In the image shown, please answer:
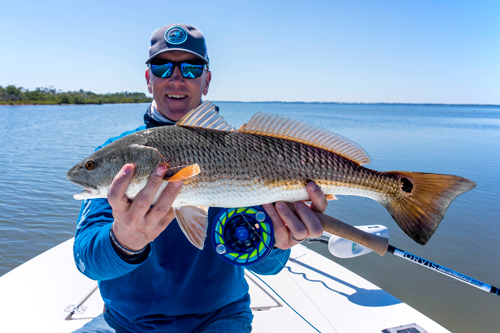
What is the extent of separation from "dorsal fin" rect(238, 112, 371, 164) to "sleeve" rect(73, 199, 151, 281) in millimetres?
1366

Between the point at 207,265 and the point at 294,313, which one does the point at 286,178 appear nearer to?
the point at 207,265

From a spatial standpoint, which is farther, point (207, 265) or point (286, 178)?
point (207, 265)

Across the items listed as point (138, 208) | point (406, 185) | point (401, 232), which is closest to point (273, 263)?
point (406, 185)

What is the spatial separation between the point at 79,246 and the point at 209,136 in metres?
1.38

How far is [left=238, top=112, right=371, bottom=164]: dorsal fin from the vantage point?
2520 millimetres

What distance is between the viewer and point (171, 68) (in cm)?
330

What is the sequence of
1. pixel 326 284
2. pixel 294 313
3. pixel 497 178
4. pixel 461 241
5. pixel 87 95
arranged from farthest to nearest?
pixel 87 95 < pixel 497 178 < pixel 461 241 < pixel 326 284 < pixel 294 313

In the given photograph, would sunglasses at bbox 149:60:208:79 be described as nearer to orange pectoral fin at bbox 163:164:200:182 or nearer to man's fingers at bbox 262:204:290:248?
orange pectoral fin at bbox 163:164:200:182

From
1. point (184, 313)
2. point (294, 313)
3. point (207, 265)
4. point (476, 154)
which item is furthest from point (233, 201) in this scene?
point (476, 154)

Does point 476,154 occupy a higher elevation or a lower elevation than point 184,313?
higher

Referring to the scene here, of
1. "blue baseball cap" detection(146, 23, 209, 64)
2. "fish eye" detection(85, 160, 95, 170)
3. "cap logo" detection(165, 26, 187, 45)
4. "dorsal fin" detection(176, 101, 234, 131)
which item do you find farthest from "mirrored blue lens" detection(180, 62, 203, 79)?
"fish eye" detection(85, 160, 95, 170)

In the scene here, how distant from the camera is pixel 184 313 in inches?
105

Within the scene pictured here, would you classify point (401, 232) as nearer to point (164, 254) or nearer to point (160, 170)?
point (164, 254)

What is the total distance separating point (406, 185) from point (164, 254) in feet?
7.03
